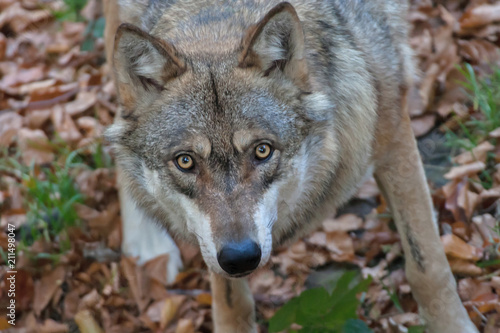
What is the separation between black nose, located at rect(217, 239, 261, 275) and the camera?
99.6 inches

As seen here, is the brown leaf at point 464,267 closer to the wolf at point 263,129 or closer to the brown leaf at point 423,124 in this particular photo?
the wolf at point 263,129

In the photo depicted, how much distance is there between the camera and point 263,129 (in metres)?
2.77

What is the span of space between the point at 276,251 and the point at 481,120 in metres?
1.82

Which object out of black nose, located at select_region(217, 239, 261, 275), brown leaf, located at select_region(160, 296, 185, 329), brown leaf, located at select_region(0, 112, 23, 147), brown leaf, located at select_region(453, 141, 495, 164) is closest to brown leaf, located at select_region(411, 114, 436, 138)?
brown leaf, located at select_region(453, 141, 495, 164)

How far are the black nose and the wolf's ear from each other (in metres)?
0.88

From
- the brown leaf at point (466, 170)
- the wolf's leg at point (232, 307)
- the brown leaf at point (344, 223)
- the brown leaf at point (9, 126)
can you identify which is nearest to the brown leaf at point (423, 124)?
the brown leaf at point (466, 170)

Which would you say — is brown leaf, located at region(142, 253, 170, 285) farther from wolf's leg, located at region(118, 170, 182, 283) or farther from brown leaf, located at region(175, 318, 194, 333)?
brown leaf, located at region(175, 318, 194, 333)

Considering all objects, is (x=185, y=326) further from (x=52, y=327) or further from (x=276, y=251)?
(x=52, y=327)

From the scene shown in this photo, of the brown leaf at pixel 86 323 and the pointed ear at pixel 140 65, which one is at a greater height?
the pointed ear at pixel 140 65

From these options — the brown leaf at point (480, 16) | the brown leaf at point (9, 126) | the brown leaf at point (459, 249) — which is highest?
the brown leaf at point (480, 16)

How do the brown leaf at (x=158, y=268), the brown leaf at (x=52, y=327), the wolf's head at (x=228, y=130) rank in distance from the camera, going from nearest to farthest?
the wolf's head at (x=228, y=130), the brown leaf at (x=52, y=327), the brown leaf at (x=158, y=268)

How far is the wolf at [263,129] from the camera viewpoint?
273 cm

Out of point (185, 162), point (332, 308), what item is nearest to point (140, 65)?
point (185, 162)

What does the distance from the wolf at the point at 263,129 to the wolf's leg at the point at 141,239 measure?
1.03 metres
